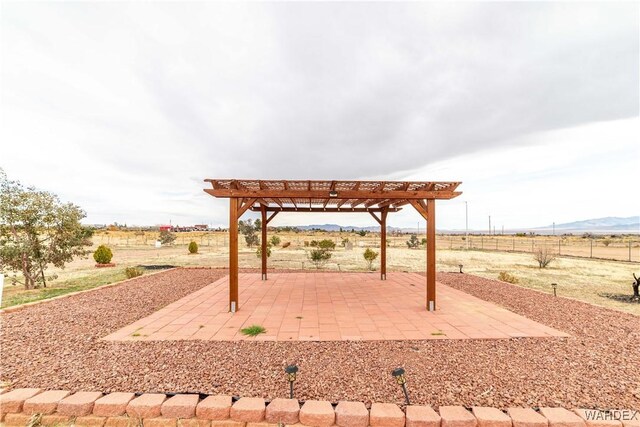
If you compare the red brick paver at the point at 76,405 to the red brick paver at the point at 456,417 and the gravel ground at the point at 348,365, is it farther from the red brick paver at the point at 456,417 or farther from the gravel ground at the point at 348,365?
the red brick paver at the point at 456,417

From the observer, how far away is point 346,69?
954 centimetres

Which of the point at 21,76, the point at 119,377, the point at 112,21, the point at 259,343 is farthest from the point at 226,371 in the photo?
the point at 21,76

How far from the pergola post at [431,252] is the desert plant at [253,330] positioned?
3938 millimetres

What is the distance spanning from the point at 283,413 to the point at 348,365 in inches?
48.2

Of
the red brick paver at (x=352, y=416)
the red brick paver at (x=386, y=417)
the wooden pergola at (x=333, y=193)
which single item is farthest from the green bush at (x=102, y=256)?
the red brick paver at (x=386, y=417)

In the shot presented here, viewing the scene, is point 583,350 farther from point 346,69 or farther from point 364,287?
point 346,69

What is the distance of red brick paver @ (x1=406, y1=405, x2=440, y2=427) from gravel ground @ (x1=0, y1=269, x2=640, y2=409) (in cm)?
19

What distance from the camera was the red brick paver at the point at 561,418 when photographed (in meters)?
2.53

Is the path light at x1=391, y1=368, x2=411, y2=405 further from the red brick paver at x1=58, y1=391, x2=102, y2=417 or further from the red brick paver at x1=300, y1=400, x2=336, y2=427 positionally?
the red brick paver at x1=58, y1=391, x2=102, y2=417

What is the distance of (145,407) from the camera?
2705 millimetres

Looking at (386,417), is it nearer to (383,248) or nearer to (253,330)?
(253,330)

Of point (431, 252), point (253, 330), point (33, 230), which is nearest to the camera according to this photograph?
point (253, 330)

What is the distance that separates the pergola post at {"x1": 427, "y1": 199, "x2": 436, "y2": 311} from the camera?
626cm

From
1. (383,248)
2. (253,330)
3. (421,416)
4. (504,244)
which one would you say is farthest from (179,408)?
(504,244)
